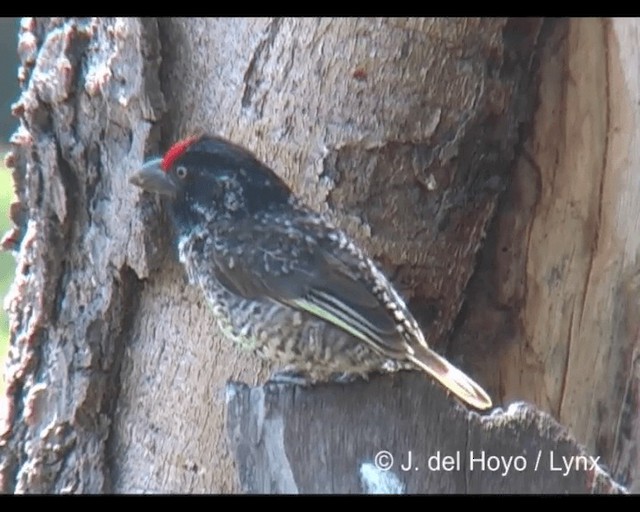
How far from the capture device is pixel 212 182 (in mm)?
1373

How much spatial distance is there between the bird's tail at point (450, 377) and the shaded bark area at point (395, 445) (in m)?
0.02

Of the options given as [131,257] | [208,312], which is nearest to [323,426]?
[208,312]

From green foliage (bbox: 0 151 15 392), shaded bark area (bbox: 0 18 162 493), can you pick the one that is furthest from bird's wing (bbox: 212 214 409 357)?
green foliage (bbox: 0 151 15 392)

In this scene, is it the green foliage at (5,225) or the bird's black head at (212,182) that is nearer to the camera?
the bird's black head at (212,182)

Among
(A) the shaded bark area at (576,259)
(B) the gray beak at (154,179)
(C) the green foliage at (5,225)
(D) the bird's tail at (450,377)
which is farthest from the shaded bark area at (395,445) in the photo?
(C) the green foliage at (5,225)

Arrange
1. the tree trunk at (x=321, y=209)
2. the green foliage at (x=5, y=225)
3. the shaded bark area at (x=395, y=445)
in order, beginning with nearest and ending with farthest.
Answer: the shaded bark area at (x=395, y=445)
the tree trunk at (x=321, y=209)
the green foliage at (x=5, y=225)

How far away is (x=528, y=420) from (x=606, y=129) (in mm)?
369

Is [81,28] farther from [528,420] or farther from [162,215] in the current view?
[528,420]

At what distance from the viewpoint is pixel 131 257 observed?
148cm

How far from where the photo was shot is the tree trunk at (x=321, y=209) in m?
1.46

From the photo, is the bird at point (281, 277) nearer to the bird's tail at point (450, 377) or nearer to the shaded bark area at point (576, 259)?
the bird's tail at point (450, 377)

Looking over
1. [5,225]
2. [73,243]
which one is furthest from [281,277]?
[5,225]

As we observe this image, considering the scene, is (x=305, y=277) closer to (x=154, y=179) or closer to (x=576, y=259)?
(x=154, y=179)

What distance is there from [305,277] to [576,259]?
36cm
